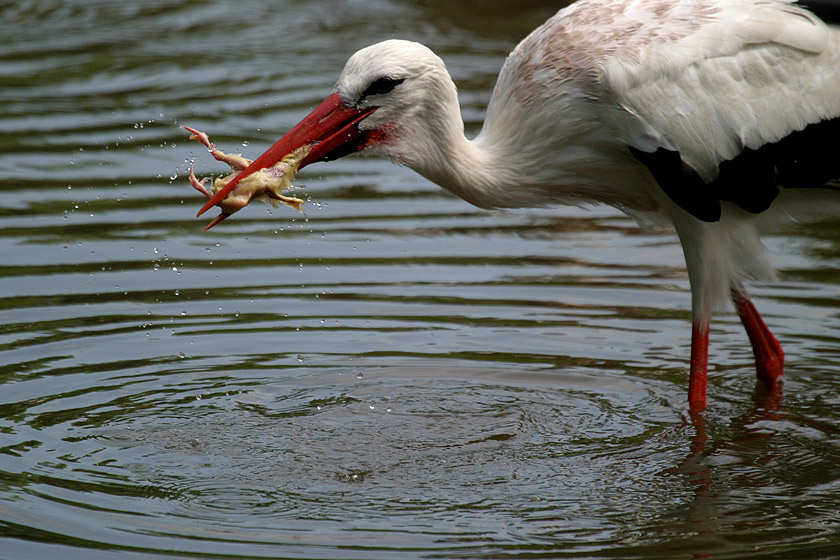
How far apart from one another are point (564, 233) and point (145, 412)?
4893 mm

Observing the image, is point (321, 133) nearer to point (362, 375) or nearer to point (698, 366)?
point (362, 375)

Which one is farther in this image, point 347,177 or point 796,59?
point 347,177

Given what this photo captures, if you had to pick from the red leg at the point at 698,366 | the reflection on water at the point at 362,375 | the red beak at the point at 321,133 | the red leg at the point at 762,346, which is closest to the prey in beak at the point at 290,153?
the red beak at the point at 321,133

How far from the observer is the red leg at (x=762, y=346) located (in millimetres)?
8102

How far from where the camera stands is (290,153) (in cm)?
692

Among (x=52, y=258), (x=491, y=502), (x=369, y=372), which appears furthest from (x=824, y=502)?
(x=52, y=258)

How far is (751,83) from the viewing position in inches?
286

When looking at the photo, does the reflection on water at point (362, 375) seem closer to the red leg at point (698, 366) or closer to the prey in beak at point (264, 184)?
the red leg at point (698, 366)

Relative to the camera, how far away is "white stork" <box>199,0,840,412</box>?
6961 millimetres

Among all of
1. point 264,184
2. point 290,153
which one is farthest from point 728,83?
point 264,184

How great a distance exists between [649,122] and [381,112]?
1370 millimetres

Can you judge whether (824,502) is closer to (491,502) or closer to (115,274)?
(491,502)

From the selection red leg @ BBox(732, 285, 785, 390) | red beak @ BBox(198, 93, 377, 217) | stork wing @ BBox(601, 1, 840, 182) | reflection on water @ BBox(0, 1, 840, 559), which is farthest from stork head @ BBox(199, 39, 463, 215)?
red leg @ BBox(732, 285, 785, 390)

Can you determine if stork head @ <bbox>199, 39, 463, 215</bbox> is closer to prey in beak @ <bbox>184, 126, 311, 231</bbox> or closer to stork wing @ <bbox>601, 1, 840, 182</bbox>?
prey in beak @ <bbox>184, 126, 311, 231</bbox>
